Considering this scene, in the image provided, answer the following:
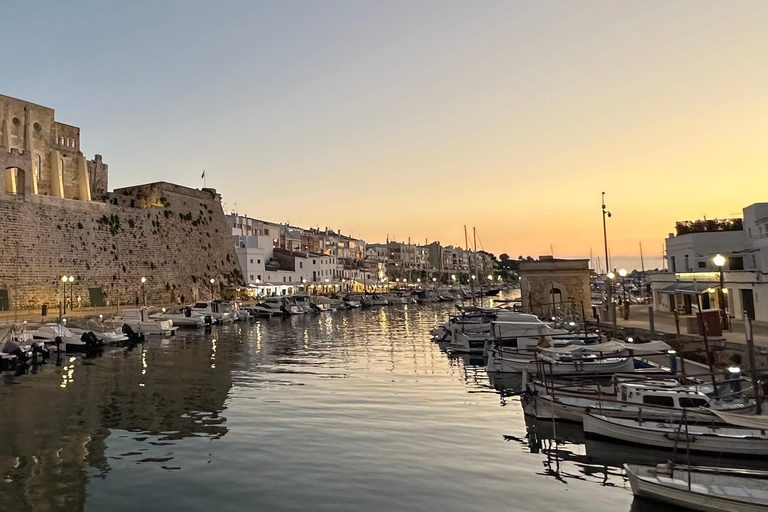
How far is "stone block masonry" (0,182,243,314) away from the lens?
3741 centimetres

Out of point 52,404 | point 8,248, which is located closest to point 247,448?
point 52,404

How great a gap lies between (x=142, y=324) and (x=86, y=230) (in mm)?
15174

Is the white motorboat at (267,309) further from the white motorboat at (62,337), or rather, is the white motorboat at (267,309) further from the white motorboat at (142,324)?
the white motorboat at (62,337)

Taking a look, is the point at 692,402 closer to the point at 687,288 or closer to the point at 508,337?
the point at 508,337

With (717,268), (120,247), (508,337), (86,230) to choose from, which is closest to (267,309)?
(120,247)

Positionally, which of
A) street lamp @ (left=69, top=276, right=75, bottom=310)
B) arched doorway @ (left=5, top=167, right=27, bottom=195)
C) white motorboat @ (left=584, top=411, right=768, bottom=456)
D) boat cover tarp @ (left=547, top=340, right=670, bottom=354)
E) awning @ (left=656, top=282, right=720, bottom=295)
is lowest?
white motorboat @ (left=584, top=411, right=768, bottom=456)

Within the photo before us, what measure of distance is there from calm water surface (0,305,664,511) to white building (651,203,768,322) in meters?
14.0

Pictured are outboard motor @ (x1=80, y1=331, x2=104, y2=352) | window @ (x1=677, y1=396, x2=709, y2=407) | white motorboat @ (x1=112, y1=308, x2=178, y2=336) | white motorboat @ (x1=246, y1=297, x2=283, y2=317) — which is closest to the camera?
window @ (x1=677, y1=396, x2=709, y2=407)

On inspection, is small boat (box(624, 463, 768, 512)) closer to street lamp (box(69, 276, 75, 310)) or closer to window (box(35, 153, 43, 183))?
street lamp (box(69, 276, 75, 310))

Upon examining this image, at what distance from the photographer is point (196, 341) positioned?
1204 inches

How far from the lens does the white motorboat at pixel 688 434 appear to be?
9.64m

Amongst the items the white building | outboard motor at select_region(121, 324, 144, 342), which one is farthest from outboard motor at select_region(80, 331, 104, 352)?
the white building

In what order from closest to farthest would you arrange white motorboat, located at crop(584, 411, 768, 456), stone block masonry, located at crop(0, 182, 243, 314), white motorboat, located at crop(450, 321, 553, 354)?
1. white motorboat, located at crop(584, 411, 768, 456)
2. white motorboat, located at crop(450, 321, 553, 354)
3. stone block masonry, located at crop(0, 182, 243, 314)

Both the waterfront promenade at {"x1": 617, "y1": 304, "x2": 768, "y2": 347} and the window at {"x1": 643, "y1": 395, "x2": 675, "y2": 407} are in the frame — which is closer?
the window at {"x1": 643, "y1": 395, "x2": 675, "y2": 407}
